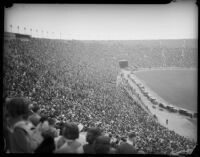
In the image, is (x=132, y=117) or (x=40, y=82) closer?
(x=132, y=117)

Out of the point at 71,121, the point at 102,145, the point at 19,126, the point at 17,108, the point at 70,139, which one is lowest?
the point at 71,121

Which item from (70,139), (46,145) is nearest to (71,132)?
(70,139)

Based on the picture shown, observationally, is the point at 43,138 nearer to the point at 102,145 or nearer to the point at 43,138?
the point at 43,138

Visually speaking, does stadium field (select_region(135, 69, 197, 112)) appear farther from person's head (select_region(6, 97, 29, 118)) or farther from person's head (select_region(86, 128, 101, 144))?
person's head (select_region(6, 97, 29, 118))

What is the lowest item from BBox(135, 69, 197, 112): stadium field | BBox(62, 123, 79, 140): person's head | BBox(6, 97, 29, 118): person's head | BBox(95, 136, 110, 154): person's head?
BBox(135, 69, 197, 112): stadium field

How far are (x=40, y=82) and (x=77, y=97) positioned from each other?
310 centimetres

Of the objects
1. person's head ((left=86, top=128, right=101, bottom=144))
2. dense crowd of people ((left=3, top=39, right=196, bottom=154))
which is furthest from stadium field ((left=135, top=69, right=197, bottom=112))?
person's head ((left=86, top=128, right=101, bottom=144))

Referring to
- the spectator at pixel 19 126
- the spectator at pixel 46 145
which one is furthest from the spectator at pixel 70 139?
the spectator at pixel 19 126

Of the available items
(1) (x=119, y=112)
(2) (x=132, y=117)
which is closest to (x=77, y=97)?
(1) (x=119, y=112)

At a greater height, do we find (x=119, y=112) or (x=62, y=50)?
(x=62, y=50)

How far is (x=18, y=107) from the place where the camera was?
7.85 feet

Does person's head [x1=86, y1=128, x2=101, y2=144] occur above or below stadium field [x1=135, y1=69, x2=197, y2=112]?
above

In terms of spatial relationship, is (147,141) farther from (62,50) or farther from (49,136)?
(62,50)

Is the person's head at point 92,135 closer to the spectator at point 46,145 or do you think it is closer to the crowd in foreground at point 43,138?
the crowd in foreground at point 43,138
